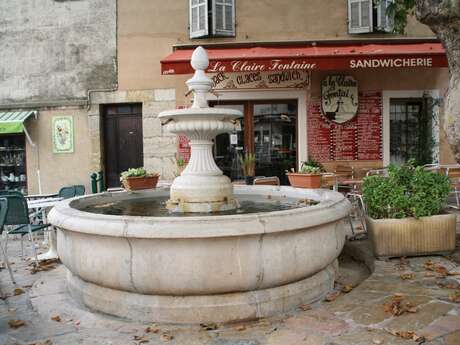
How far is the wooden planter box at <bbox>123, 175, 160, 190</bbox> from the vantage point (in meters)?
5.99

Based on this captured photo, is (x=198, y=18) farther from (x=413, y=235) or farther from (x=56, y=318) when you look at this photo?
(x=56, y=318)

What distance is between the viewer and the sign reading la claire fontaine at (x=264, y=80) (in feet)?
33.6

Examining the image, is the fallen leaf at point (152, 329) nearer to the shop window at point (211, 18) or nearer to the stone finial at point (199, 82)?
the stone finial at point (199, 82)

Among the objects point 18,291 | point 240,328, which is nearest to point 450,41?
point 240,328

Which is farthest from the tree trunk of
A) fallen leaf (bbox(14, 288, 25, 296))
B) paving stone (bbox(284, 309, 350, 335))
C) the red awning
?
the red awning

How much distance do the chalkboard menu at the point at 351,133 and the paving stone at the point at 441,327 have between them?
7456mm

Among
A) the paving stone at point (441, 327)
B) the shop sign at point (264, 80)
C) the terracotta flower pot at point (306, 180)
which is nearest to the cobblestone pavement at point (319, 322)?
the paving stone at point (441, 327)

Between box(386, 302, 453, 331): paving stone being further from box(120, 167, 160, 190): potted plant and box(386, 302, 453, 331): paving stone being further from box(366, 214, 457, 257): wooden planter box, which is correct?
box(120, 167, 160, 190): potted plant

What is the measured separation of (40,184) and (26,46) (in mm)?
3323

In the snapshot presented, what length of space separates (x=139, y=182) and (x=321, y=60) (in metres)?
4.60

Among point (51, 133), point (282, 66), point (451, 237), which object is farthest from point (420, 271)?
point (51, 133)

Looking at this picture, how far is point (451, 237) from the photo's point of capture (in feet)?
15.6

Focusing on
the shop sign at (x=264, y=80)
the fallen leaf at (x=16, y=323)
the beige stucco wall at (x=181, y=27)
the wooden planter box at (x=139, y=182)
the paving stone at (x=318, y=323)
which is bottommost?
the fallen leaf at (x=16, y=323)

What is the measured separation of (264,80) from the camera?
1027 centimetres
